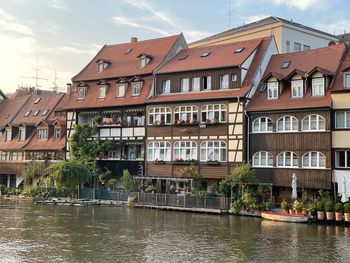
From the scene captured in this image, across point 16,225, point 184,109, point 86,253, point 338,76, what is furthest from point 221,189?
point 86,253

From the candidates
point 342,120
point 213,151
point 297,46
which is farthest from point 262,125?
point 297,46

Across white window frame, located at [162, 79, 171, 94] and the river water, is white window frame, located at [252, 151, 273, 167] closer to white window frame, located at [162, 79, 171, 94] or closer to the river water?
the river water

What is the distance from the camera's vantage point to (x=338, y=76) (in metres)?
37.9

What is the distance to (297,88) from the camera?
39406mm

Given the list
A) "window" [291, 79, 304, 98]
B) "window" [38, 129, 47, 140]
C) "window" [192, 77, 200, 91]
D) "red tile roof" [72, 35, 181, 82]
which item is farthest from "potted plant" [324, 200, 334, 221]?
"window" [38, 129, 47, 140]

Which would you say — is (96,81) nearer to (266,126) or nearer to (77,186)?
(77,186)

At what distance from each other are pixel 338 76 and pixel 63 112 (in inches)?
1183

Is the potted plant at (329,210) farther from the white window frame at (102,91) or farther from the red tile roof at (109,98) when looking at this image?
the white window frame at (102,91)

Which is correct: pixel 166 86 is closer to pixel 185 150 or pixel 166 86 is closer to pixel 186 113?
pixel 186 113

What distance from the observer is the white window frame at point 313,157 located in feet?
121

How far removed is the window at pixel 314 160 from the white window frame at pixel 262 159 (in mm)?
2737

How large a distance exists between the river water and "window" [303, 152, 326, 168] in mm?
5828

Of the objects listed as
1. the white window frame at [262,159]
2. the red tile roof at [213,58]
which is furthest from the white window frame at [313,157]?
the red tile roof at [213,58]

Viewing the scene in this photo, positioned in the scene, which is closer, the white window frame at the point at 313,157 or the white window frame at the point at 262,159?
the white window frame at the point at 313,157
